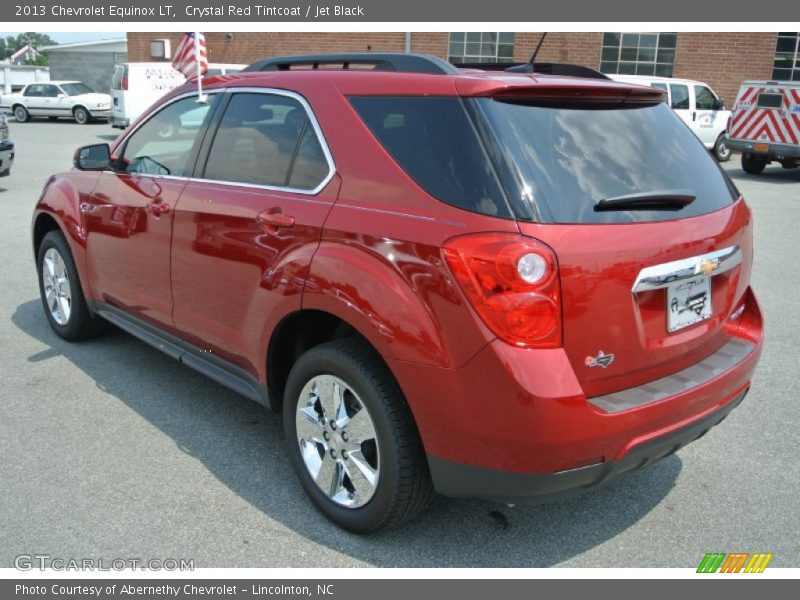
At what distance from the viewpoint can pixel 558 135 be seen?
2.72m

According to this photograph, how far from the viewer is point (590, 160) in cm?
272

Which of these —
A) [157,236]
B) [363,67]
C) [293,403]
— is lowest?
[293,403]

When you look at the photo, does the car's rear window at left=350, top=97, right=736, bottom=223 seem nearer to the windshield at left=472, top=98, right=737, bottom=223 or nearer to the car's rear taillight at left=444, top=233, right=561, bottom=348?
the windshield at left=472, top=98, right=737, bottom=223

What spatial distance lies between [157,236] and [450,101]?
1.97m

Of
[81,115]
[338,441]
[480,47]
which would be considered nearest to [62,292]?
[338,441]

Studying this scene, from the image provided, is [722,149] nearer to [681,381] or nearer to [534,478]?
[681,381]

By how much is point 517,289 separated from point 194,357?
2.10 meters

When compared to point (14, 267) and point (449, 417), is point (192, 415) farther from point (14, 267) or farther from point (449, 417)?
point (14, 267)

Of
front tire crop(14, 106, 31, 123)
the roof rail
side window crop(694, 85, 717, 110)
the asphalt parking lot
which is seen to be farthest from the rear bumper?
front tire crop(14, 106, 31, 123)

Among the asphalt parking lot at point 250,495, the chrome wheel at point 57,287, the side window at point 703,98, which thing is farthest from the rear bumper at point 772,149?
the chrome wheel at point 57,287

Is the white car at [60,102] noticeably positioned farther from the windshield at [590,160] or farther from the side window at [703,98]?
the windshield at [590,160]

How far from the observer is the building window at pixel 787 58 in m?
22.0

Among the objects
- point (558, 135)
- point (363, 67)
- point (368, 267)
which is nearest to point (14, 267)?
point (363, 67)

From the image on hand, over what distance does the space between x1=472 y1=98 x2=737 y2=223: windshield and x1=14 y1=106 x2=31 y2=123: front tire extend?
29.8 meters
